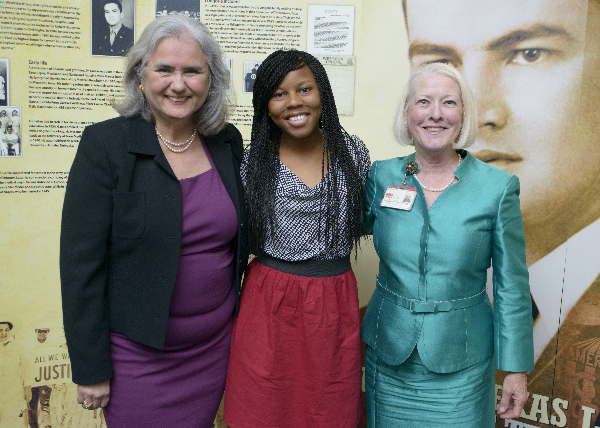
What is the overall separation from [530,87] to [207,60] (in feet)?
6.71

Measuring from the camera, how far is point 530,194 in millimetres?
2797

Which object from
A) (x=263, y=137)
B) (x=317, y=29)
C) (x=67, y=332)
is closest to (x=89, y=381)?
(x=67, y=332)

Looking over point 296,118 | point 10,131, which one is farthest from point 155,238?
point 10,131

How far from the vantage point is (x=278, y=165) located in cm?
186

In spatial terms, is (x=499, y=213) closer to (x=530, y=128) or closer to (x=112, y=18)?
(x=530, y=128)

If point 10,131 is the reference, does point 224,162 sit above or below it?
below

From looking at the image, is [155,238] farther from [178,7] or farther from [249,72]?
[178,7]

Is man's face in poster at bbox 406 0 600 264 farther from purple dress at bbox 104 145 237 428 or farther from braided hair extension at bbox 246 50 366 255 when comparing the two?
purple dress at bbox 104 145 237 428

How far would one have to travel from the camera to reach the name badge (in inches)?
66.5

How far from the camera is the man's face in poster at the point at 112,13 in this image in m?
2.68

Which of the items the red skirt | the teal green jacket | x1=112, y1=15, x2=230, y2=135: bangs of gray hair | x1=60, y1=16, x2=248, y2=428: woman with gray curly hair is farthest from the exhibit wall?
the red skirt

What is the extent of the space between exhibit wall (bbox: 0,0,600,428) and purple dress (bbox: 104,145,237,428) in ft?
4.15

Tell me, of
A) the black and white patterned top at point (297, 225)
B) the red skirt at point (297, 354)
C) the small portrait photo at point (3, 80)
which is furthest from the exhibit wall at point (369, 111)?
the red skirt at point (297, 354)

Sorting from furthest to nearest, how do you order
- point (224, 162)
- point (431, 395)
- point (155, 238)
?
point (224, 162)
point (431, 395)
point (155, 238)
